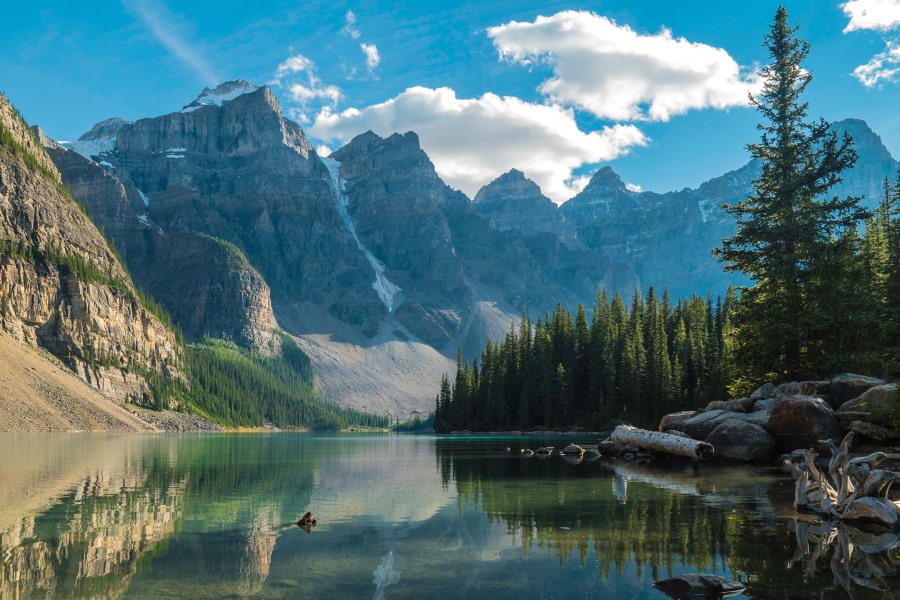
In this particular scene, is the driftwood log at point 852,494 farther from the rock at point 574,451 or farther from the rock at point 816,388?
the rock at point 574,451

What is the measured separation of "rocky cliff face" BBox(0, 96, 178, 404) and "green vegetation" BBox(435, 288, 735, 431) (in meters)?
97.2

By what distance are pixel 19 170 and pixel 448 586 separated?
20462 cm

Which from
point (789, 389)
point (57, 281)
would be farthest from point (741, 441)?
point (57, 281)

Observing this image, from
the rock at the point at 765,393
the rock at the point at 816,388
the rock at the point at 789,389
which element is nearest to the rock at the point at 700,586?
the rock at the point at 816,388

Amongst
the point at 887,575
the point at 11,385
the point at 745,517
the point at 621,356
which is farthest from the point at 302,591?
the point at 11,385

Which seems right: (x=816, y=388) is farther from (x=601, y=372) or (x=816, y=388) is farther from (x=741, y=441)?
(x=601, y=372)

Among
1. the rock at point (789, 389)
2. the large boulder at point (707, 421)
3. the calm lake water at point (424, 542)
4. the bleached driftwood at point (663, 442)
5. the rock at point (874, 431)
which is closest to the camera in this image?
the calm lake water at point (424, 542)

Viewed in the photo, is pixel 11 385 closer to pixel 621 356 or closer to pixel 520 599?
pixel 621 356

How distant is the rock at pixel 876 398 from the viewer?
85.0 ft

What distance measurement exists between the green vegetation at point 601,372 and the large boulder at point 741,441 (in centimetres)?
4684

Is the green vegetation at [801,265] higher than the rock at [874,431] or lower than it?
higher

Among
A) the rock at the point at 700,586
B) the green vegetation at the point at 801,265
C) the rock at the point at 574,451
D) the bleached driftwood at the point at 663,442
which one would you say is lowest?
the rock at the point at 574,451

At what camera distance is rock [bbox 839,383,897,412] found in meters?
25.9

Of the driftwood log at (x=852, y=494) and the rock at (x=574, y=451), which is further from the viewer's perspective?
the rock at (x=574, y=451)
